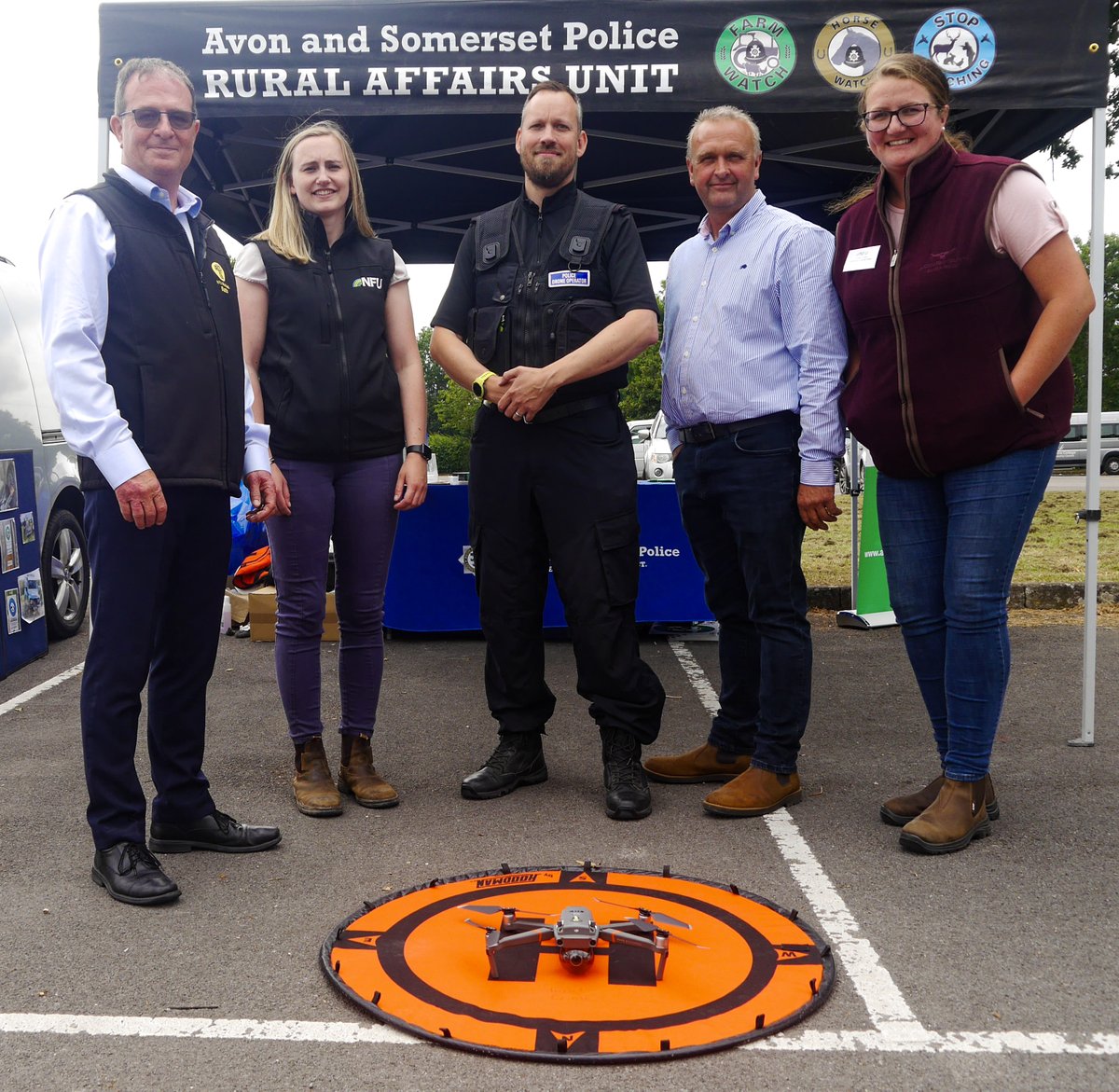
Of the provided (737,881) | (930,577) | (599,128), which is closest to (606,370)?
(930,577)

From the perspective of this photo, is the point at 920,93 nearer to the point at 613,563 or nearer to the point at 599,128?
the point at 613,563

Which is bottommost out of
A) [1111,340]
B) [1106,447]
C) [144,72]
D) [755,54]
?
[1106,447]

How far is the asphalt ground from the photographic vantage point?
2.25 metres

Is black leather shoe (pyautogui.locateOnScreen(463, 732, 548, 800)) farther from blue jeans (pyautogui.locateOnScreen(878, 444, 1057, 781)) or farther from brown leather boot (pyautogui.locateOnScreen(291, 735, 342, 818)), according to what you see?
blue jeans (pyautogui.locateOnScreen(878, 444, 1057, 781))

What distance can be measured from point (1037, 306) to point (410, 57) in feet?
9.05

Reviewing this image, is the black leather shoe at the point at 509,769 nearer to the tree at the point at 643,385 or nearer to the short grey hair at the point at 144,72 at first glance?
the short grey hair at the point at 144,72

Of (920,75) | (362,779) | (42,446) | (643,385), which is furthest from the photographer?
(643,385)

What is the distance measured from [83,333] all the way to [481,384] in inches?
50.8

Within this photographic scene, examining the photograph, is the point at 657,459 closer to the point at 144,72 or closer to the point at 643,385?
the point at 144,72

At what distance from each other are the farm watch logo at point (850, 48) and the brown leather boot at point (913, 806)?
2.80 metres

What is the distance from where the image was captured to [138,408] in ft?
10.2

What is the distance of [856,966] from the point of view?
2.68 metres

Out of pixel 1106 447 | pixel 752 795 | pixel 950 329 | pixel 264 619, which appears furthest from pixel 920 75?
pixel 1106 447

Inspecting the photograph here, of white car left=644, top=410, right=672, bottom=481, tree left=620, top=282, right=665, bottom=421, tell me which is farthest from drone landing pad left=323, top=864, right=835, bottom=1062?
tree left=620, top=282, right=665, bottom=421
